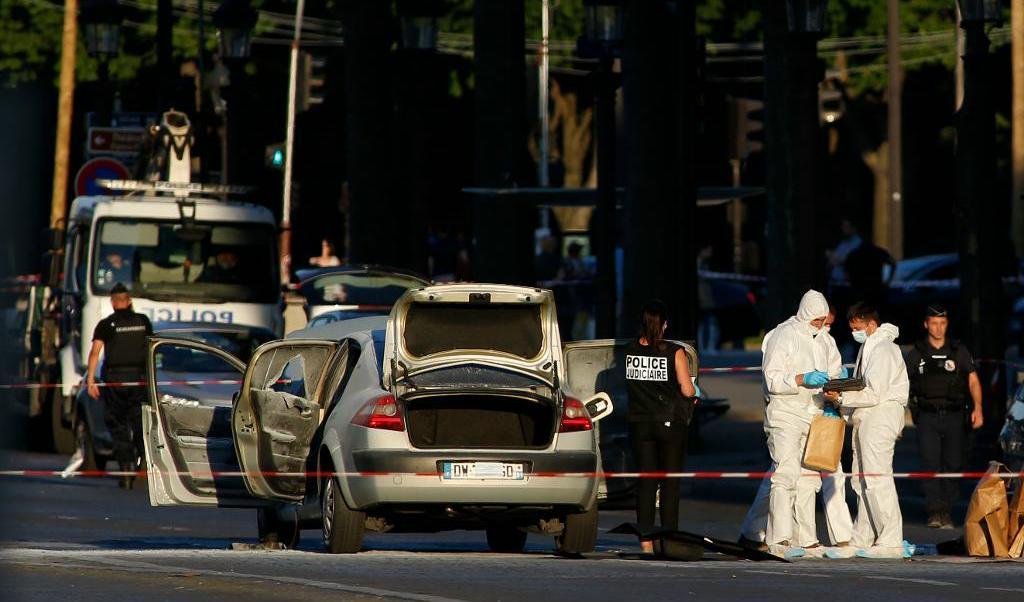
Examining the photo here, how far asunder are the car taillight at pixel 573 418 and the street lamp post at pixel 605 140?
412 inches

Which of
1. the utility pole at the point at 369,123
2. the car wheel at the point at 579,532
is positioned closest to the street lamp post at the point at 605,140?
the utility pole at the point at 369,123

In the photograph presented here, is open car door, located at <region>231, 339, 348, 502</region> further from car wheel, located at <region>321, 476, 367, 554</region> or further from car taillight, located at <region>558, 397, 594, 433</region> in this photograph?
car taillight, located at <region>558, 397, 594, 433</region>

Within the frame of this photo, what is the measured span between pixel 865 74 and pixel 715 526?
120ft

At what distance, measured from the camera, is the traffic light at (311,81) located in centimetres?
3153

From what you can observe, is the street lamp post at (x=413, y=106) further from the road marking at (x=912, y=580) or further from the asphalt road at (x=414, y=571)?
the road marking at (x=912, y=580)

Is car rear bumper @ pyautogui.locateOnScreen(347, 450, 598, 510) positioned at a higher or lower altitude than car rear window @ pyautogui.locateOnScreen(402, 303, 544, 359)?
lower

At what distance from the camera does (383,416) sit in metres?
12.3

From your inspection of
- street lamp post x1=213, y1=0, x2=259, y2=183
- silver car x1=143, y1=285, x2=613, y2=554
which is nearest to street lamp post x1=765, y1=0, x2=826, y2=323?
silver car x1=143, y1=285, x2=613, y2=554

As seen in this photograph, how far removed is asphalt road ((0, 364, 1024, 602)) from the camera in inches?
408

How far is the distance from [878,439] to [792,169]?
7.07 m

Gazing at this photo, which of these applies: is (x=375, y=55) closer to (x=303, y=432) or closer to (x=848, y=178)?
(x=303, y=432)

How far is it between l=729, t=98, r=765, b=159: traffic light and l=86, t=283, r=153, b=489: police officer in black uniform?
6.10 m

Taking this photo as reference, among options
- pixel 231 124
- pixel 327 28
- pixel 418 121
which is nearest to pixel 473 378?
pixel 231 124

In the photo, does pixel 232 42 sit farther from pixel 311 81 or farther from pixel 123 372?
pixel 123 372
